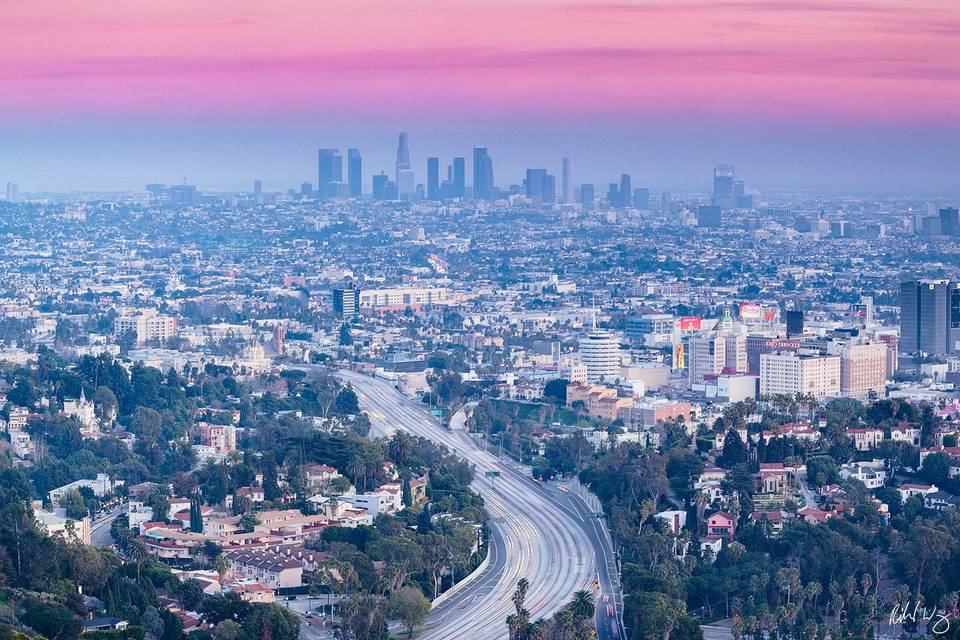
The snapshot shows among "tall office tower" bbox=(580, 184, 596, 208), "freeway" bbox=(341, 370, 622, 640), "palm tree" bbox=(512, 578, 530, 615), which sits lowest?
"freeway" bbox=(341, 370, 622, 640)

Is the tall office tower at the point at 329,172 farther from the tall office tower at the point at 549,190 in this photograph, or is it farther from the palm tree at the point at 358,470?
the palm tree at the point at 358,470

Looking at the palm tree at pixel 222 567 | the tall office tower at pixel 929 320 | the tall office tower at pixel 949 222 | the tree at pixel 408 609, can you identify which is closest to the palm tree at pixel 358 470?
the palm tree at pixel 222 567

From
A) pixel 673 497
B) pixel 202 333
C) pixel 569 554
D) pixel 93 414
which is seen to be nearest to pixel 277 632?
pixel 569 554

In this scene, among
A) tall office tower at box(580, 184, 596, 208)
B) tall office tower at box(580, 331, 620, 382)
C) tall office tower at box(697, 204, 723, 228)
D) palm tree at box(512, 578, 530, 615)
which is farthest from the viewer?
tall office tower at box(580, 184, 596, 208)

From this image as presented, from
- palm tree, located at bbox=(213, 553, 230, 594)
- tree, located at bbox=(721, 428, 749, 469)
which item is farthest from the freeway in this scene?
palm tree, located at bbox=(213, 553, 230, 594)

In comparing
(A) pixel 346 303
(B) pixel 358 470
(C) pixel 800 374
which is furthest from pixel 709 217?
(B) pixel 358 470

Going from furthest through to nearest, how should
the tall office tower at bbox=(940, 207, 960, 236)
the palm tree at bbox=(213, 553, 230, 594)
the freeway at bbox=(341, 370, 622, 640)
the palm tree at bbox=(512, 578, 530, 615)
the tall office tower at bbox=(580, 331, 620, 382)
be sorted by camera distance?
the tall office tower at bbox=(940, 207, 960, 236), the tall office tower at bbox=(580, 331, 620, 382), the palm tree at bbox=(213, 553, 230, 594), the freeway at bbox=(341, 370, 622, 640), the palm tree at bbox=(512, 578, 530, 615)

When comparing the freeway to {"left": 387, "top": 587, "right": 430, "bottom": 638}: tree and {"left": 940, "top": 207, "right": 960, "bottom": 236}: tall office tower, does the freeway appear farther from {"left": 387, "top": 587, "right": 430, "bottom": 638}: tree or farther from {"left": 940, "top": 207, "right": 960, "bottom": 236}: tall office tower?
{"left": 940, "top": 207, "right": 960, "bottom": 236}: tall office tower

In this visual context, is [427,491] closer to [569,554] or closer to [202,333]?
[569,554]
